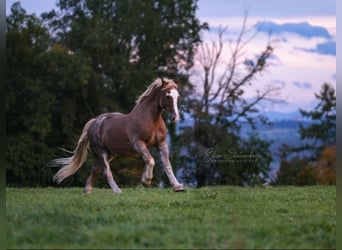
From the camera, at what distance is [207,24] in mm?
42969

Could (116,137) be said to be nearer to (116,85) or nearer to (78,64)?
(78,64)

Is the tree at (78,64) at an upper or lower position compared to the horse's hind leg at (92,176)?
upper

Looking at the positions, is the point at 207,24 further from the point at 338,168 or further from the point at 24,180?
the point at 338,168

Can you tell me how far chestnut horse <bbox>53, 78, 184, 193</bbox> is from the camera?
41.8ft

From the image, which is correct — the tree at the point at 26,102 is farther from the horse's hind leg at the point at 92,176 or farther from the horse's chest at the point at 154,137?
the horse's chest at the point at 154,137

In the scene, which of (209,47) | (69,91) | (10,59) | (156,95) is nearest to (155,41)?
(209,47)

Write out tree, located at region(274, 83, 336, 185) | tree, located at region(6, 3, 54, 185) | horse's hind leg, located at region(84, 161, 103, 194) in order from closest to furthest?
horse's hind leg, located at region(84, 161, 103, 194) → tree, located at region(6, 3, 54, 185) → tree, located at region(274, 83, 336, 185)

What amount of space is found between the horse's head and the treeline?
1797 cm

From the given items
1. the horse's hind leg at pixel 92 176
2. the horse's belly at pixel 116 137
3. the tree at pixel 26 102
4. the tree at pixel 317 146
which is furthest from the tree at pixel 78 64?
the horse's belly at pixel 116 137

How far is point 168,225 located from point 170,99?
519 centimetres

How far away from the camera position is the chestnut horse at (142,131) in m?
12.8

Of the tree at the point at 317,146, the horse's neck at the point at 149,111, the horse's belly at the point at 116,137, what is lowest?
the tree at the point at 317,146

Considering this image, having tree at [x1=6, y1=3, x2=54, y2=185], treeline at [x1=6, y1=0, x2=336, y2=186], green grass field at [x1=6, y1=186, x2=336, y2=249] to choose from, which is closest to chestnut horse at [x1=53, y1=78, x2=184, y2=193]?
green grass field at [x1=6, y1=186, x2=336, y2=249]

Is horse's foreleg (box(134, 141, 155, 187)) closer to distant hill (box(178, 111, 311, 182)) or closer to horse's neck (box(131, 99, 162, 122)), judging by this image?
horse's neck (box(131, 99, 162, 122))
